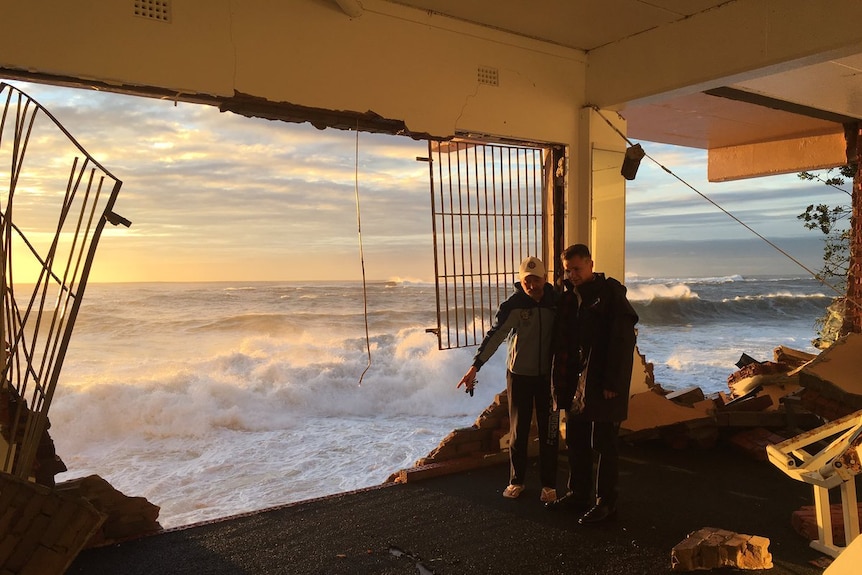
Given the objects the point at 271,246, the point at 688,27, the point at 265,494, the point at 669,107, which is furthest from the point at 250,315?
the point at 688,27

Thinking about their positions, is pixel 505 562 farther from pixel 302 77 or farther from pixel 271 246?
pixel 271 246

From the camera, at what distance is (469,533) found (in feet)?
10.2

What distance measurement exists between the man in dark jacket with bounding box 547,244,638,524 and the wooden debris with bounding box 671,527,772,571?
545 mm

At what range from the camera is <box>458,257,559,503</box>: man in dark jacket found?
346cm

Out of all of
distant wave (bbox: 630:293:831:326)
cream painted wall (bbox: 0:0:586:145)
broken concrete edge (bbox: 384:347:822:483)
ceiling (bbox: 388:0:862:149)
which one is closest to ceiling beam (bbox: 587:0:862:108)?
ceiling (bbox: 388:0:862:149)

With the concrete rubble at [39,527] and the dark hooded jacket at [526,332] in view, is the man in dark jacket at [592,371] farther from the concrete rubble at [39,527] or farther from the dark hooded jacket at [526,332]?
the concrete rubble at [39,527]

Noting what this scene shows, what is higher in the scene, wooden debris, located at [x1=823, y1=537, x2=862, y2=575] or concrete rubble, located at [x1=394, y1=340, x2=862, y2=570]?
wooden debris, located at [x1=823, y1=537, x2=862, y2=575]

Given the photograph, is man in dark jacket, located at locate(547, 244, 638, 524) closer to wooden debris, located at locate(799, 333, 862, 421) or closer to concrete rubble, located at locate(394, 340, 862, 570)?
concrete rubble, located at locate(394, 340, 862, 570)

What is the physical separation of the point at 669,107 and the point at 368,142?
8.52 meters

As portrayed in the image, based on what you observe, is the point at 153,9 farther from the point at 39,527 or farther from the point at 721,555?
the point at 721,555

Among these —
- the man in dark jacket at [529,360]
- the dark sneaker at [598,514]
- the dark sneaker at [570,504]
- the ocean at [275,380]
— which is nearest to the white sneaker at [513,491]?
A: the man in dark jacket at [529,360]

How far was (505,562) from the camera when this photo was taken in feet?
9.24

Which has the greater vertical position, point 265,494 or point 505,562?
point 505,562

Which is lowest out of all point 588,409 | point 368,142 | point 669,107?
point 588,409
